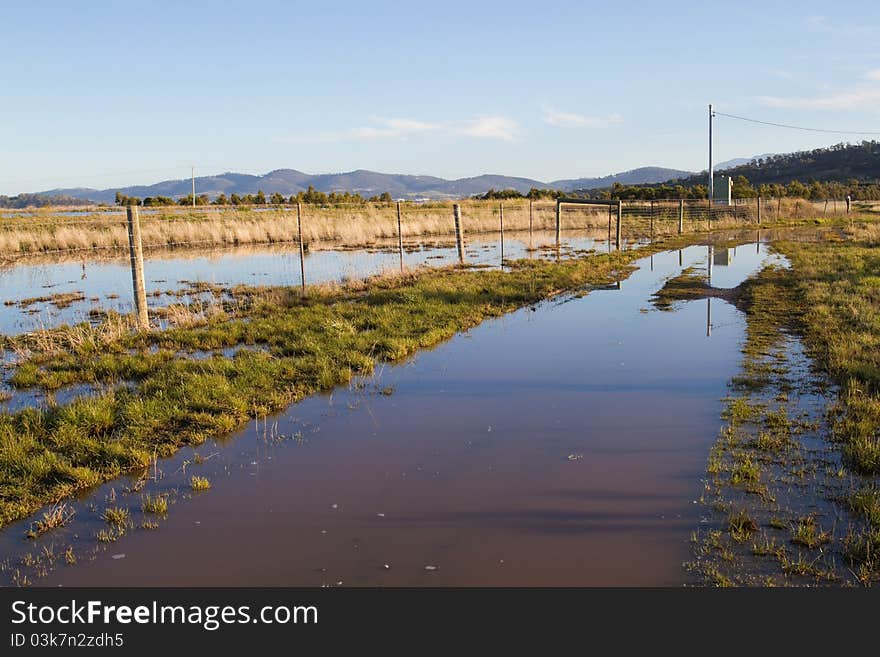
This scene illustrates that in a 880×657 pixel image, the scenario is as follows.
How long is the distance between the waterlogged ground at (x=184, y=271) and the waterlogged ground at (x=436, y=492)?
808cm

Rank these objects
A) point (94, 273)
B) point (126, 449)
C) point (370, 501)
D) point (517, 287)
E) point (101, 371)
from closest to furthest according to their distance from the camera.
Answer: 1. point (370, 501)
2. point (126, 449)
3. point (101, 371)
4. point (517, 287)
5. point (94, 273)

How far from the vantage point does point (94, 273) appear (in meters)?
21.3

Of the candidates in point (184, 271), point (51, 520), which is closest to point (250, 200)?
point (184, 271)

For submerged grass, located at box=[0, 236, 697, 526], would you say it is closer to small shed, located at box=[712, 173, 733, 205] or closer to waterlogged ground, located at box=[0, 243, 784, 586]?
waterlogged ground, located at box=[0, 243, 784, 586]

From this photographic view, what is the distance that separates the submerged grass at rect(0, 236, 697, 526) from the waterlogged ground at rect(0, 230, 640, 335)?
223 cm

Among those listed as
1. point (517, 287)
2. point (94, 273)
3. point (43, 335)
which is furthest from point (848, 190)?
point (43, 335)

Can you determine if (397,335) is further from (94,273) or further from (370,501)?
(94,273)

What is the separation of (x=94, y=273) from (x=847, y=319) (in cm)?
2061

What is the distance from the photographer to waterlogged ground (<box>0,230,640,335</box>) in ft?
48.8

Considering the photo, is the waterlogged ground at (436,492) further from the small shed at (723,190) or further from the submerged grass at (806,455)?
the small shed at (723,190)

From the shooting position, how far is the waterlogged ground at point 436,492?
4379 mm

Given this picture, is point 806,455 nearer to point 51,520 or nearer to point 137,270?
point 51,520

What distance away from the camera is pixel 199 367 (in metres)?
8.85

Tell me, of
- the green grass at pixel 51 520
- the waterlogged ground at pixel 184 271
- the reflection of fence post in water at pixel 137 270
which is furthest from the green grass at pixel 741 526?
the waterlogged ground at pixel 184 271
